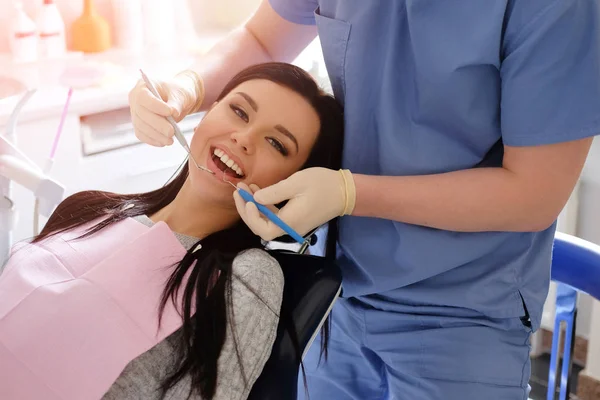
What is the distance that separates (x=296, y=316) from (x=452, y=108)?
397 millimetres

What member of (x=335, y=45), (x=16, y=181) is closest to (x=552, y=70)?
(x=335, y=45)

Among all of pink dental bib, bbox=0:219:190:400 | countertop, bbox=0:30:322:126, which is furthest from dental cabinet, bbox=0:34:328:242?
pink dental bib, bbox=0:219:190:400

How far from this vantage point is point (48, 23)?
2105 millimetres

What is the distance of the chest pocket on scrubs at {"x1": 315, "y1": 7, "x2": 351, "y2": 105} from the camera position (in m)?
1.16

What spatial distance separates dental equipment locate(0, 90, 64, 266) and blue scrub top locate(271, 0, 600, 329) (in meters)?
0.55

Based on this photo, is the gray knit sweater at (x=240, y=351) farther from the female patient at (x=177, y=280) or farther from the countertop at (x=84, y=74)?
the countertop at (x=84, y=74)

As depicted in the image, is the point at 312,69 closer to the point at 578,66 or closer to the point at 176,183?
the point at 176,183

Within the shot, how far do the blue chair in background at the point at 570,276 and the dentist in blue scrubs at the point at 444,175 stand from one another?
0.27 metres

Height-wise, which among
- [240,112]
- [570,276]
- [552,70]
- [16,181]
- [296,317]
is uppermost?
[552,70]

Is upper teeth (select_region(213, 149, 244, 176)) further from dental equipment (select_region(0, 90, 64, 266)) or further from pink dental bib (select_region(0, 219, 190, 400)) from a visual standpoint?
dental equipment (select_region(0, 90, 64, 266))

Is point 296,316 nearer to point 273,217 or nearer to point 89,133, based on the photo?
point 273,217

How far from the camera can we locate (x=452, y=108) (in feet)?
3.50

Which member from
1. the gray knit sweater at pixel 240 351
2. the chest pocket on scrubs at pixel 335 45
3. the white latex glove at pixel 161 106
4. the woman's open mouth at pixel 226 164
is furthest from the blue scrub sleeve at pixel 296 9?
the gray knit sweater at pixel 240 351

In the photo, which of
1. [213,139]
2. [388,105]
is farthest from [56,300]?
[388,105]
